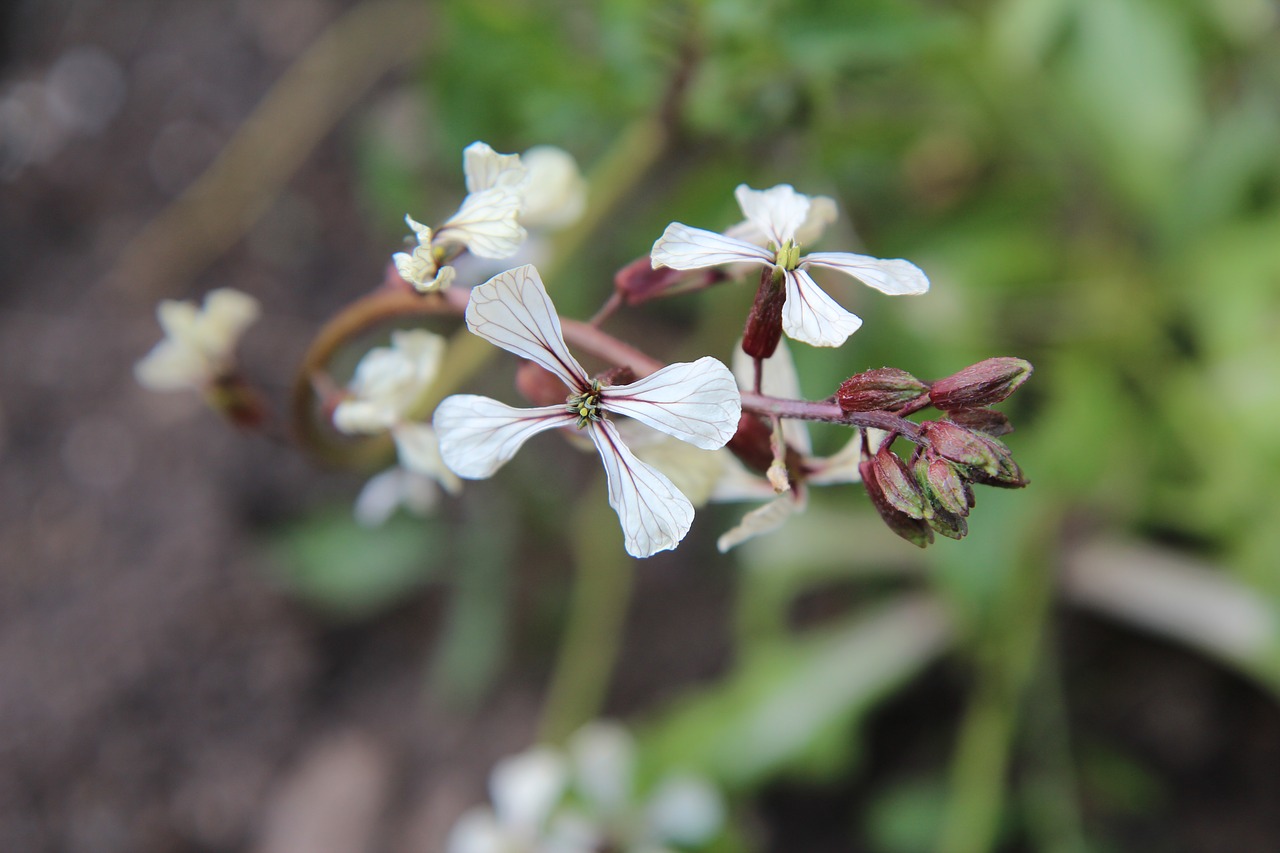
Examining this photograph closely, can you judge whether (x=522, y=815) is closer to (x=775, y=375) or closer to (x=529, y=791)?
(x=529, y=791)

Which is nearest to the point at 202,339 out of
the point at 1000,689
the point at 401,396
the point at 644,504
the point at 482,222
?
the point at 401,396

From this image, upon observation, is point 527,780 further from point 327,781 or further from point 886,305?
point 886,305

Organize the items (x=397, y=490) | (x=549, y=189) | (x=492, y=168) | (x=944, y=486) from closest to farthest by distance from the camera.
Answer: (x=944, y=486), (x=492, y=168), (x=549, y=189), (x=397, y=490)

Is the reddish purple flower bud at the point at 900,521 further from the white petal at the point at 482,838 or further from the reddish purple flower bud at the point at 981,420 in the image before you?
the white petal at the point at 482,838

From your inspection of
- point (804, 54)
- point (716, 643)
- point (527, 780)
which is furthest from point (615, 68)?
point (716, 643)

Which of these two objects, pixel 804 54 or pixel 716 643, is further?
pixel 716 643

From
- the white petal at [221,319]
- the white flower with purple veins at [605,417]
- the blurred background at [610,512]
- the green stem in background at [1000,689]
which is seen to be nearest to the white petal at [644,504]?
the white flower with purple veins at [605,417]
